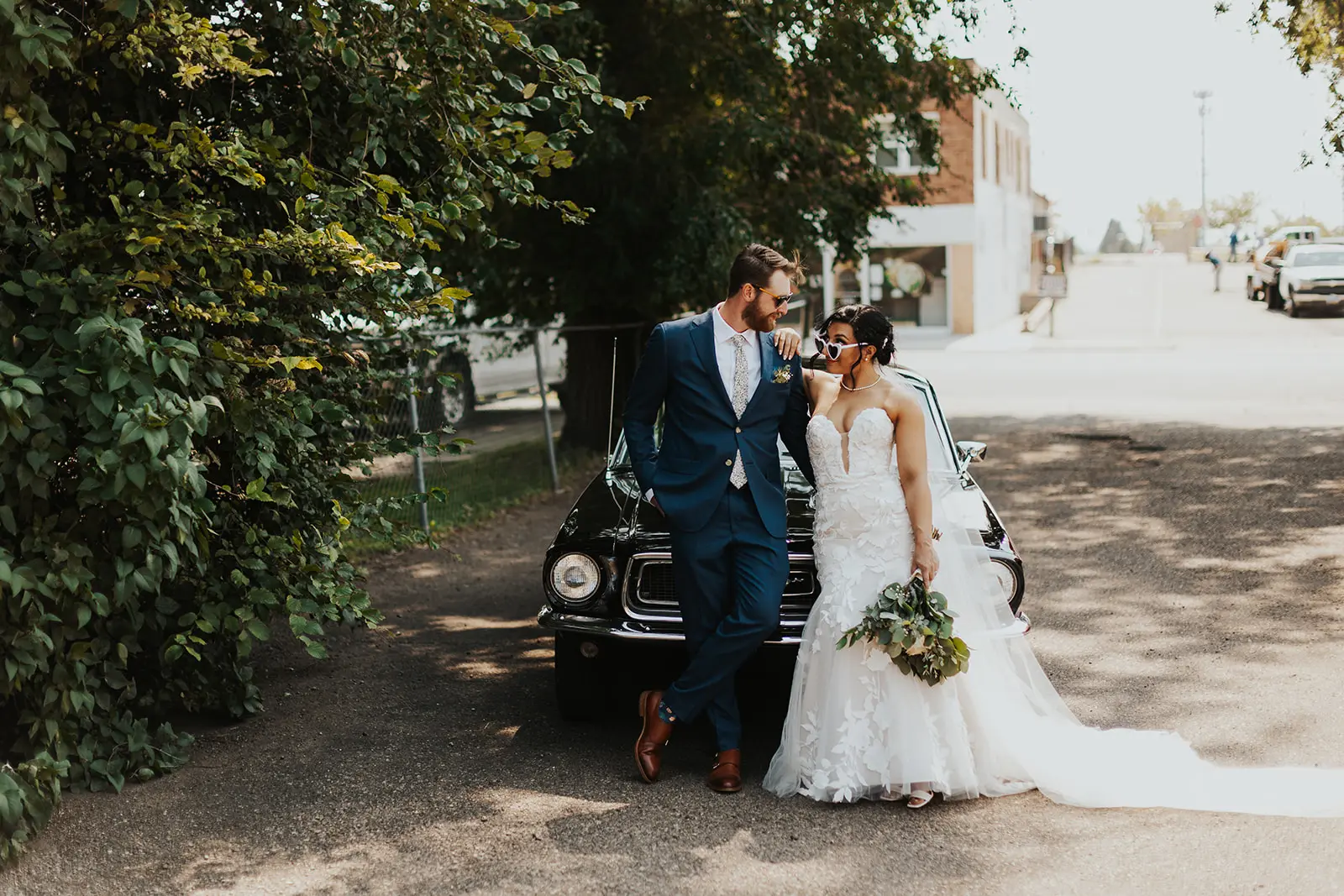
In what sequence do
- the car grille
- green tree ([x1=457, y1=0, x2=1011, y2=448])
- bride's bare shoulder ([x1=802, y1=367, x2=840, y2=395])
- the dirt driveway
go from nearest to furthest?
the dirt driveway, bride's bare shoulder ([x1=802, y1=367, x2=840, y2=395]), the car grille, green tree ([x1=457, y1=0, x2=1011, y2=448])

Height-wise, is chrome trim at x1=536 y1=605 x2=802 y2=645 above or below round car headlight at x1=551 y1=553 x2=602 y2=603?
below

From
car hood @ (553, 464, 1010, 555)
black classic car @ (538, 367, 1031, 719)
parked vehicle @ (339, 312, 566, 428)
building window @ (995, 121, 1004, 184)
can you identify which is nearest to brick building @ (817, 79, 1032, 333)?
building window @ (995, 121, 1004, 184)

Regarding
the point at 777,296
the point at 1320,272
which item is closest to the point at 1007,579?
the point at 777,296

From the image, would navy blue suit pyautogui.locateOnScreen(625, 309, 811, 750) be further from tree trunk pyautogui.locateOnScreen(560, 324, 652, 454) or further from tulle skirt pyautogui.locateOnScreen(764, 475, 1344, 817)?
tree trunk pyautogui.locateOnScreen(560, 324, 652, 454)

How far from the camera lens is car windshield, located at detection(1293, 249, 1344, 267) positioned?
34.1 meters

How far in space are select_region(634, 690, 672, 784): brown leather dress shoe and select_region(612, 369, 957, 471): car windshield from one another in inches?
59.7

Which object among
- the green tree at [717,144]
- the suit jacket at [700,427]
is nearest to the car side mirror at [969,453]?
the suit jacket at [700,427]

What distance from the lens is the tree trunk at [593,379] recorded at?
1455cm

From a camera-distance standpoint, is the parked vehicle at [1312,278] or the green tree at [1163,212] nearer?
the parked vehicle at [1312,278]

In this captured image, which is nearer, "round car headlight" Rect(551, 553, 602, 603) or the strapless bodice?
the strapless bodice

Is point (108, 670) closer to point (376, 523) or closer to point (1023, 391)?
point (376, 523)

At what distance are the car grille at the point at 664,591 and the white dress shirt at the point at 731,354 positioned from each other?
0.80m

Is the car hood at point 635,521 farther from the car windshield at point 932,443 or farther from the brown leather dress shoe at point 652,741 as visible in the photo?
the brown leather dress shoe at point 652,741

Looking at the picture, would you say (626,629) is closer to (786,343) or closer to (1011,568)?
(786,343)
